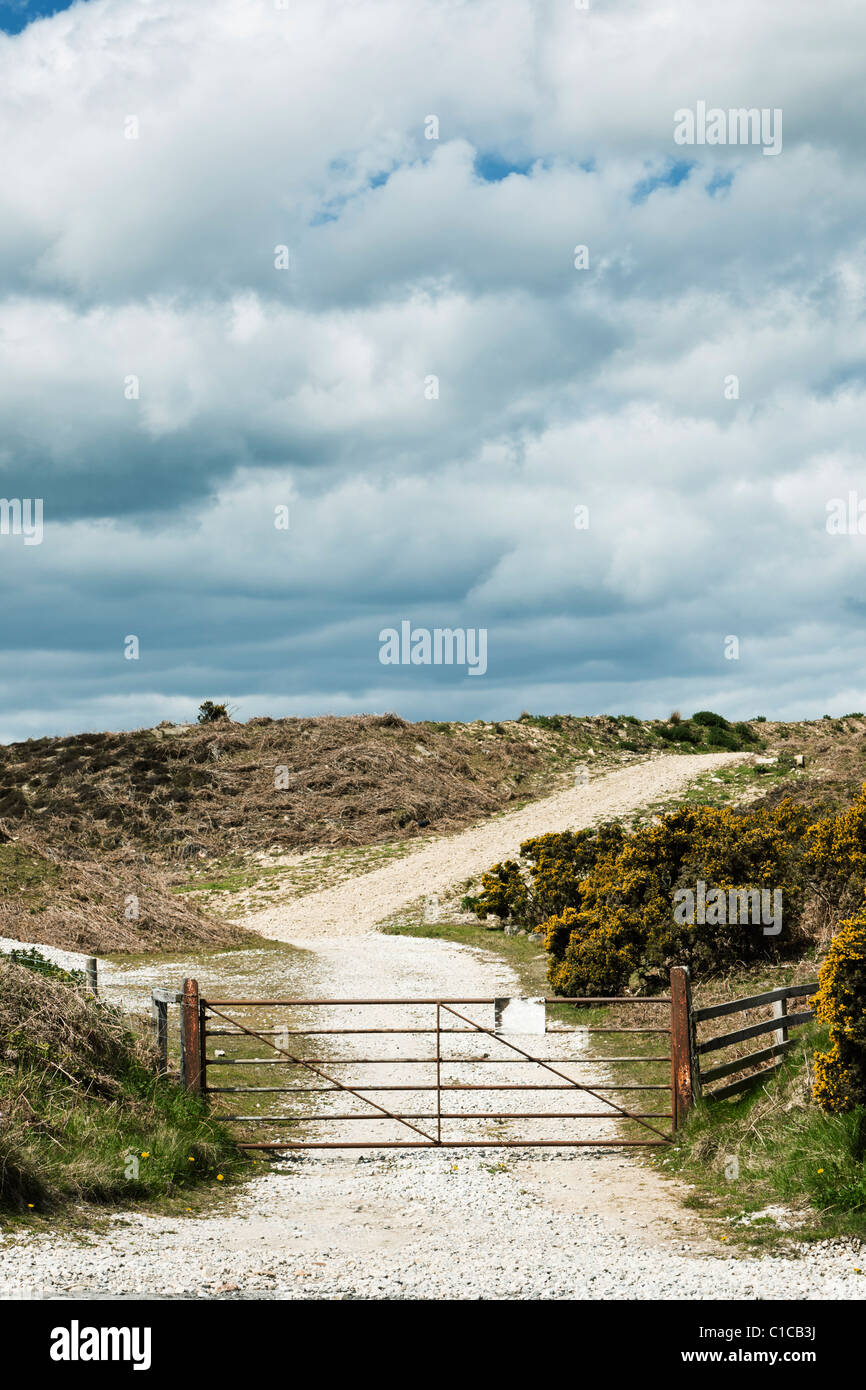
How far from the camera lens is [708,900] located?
56.3ft

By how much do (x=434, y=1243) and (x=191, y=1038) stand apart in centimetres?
362

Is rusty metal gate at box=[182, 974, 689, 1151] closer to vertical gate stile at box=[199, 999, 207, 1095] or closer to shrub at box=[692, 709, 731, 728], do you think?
vertical gate stile at box=[199, 999, 207, 1095]

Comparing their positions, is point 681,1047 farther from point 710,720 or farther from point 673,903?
point 710,720

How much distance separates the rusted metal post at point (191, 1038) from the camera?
36.2 ft

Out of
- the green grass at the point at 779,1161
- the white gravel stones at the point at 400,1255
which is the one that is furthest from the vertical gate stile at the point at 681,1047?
the white gravel stones at the point at 400,1255

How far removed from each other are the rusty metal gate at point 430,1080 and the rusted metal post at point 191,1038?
0.04 ft

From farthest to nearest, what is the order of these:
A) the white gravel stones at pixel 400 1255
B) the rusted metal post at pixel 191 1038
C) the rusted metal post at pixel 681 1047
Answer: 1. the rusted metal post at pixel 191 1038
2. the rusted metal post at pixel 681 1047
3. the white gravel stones at pixel 400 1255

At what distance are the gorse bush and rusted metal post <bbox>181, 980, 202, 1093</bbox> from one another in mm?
7661

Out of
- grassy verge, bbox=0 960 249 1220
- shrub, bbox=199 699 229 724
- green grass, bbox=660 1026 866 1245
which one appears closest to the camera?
green grass, bbox=660 1026 866 1245

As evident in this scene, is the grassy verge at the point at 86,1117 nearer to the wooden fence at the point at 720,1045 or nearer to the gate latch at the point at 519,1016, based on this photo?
the gate latch at the point at 519,1016

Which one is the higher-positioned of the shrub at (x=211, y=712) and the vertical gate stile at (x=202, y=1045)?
the shrub at (x=211, y=712)

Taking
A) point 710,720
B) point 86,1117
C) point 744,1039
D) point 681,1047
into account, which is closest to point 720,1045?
point 681,1047

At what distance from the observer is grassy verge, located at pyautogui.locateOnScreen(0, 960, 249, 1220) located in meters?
8.74

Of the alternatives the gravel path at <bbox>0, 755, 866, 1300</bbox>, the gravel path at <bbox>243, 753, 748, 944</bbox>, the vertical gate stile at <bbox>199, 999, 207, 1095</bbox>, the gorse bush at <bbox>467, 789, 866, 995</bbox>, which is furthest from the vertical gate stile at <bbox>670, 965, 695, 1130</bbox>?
the gravel path at <bbox>243, 753, 748, 944</bbox>
